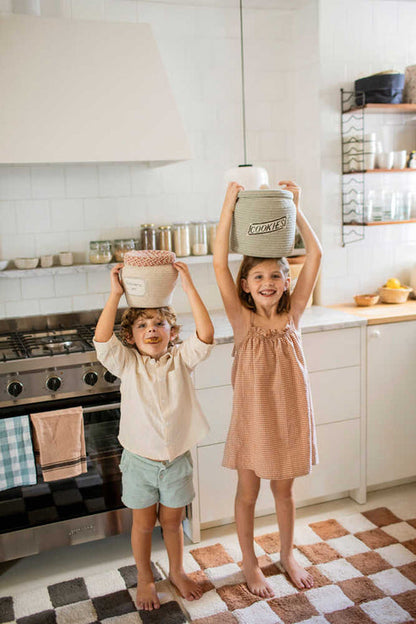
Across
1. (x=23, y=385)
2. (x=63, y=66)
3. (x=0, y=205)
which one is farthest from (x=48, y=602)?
(x=63, y=66)

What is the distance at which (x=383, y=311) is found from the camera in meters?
3.24

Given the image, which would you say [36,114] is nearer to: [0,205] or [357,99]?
[0,205]

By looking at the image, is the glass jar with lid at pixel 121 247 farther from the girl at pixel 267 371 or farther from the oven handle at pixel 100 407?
the girl at pixel 267 371

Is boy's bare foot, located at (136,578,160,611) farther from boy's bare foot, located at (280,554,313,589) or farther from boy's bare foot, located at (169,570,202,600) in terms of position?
boy's bare foot, located at (280,554,313,589)

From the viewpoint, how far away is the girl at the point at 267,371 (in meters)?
2.30

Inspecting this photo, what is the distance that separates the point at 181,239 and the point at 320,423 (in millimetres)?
1111

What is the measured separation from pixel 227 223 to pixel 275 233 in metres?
0.19

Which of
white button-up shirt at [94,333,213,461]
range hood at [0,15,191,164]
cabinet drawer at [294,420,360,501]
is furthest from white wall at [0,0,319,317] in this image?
white button-up shirt at [94,333,213,461]

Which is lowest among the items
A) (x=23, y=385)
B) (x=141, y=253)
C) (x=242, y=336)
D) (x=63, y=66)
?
(x=23, y=385)

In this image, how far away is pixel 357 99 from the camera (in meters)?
3.33

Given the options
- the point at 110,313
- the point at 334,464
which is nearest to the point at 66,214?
the point at 110,313

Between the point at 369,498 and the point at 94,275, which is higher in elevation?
the point at 94,275

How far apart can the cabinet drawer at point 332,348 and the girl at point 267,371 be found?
531 mm

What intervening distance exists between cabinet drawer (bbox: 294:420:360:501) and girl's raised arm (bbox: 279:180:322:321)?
84cm
